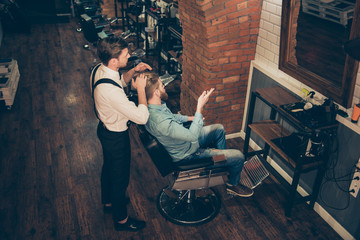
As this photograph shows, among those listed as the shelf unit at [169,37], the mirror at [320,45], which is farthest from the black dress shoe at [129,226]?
the shelf unit at [169,37]

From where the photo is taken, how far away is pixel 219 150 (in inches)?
121

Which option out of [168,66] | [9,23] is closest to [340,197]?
[168,66]

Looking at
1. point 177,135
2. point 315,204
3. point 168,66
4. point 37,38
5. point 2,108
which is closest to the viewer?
point 177,135

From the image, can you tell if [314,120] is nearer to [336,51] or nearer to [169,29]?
[336,51]

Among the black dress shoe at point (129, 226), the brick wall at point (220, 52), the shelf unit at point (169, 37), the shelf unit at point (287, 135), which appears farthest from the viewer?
the shelf unit at point (169, 37)

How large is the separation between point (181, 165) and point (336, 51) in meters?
1.67

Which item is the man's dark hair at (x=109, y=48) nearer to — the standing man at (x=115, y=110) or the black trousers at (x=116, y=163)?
the standing man at (x=115, y=110)

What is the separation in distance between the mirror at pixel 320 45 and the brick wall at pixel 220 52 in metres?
0.54

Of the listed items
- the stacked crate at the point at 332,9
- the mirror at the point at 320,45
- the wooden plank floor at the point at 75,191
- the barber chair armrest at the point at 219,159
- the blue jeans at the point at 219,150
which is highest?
the stacked crate at the point at 332,9

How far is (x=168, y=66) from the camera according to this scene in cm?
577

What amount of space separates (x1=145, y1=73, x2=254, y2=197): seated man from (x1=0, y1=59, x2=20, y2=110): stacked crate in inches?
121

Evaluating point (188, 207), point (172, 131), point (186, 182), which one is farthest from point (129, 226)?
point (172, 131)

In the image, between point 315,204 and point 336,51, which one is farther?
point 315,204

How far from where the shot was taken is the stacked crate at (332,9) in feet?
8.39
